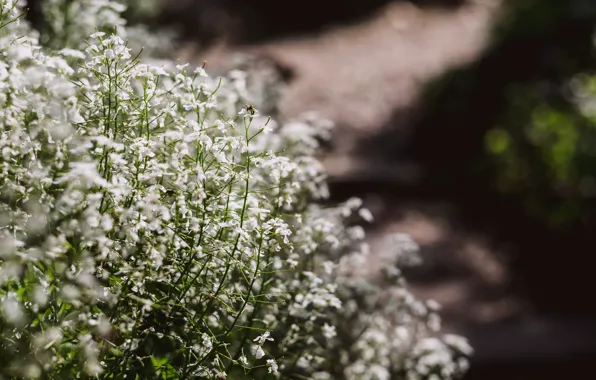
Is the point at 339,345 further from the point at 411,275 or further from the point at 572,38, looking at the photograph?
the point at 572,38

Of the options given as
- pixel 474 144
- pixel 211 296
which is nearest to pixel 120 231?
pixel 211 296

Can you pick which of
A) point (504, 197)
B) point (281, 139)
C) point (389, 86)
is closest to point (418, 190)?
point (504, 197)

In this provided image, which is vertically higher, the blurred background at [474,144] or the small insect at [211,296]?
the blurred background at [474,144]

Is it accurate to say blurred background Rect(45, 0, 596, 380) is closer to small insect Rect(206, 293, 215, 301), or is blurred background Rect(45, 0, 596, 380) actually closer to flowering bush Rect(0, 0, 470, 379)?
flowering bush Rect(0, 0, 470, 379)

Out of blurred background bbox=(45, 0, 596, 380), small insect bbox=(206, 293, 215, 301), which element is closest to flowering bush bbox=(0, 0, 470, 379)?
small insect bbox=(206, 293, 215, 301)

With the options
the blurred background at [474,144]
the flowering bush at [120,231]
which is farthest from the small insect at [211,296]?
the blurred background at [474,144]

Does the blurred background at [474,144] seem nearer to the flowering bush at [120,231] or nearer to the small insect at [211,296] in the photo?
the flowering bush at [120,231]

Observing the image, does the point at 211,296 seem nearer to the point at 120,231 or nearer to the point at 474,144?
the point at 120,231

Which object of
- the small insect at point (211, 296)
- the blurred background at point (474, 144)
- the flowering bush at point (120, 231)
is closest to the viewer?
the flowering bush at point (120, 231)

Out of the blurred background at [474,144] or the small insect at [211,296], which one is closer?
the small insect at [211,296]
